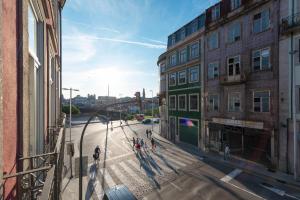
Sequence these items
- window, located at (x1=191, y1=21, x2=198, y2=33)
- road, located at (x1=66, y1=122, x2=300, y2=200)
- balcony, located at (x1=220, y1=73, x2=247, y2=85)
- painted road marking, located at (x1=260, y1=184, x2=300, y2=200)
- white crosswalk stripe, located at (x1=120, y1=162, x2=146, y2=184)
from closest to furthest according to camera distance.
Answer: painted road marking, located at (x1=260, y1=184, x2=300, y2=200)
road, located at (x1=66, y1=122, x2=300, y2=200)
white crosswalk stripe, located at (x1=120, y1=162, x2=146, y2=184)
balcony, located at (x1=220, y1=73, x2=247, y2=85)
window, located at (x1=191, y1=21, x2=198, y2=33)

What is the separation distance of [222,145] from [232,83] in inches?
292

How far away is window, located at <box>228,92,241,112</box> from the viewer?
66.4ft

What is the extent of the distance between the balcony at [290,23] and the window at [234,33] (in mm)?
4588

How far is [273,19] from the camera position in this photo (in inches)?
676

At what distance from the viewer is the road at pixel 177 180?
12.7 meters

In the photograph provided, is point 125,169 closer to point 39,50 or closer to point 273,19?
point 39,50

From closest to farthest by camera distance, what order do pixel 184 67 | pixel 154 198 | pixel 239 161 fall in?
1. pixel 154 198
2. pixel 239 161
3. pixel 184 67

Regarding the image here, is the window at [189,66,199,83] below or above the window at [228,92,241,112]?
above

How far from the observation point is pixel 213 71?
23.6 m

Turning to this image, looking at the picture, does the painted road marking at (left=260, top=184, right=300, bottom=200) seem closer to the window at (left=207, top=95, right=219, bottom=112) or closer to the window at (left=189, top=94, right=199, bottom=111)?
the window at (left=207, top=95, right=219, bottom=112)

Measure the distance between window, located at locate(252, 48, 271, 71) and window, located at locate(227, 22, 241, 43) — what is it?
2.93 metres

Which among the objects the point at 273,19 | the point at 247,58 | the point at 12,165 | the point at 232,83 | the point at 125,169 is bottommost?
the point at 125,169

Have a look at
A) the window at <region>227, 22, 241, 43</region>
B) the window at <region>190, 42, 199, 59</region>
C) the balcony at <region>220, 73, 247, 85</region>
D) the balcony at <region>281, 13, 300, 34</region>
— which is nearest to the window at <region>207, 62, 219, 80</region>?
the balcony at <region>220, 73, 247, 85</region>

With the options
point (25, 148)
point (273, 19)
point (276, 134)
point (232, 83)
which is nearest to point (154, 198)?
point (25, 148)
